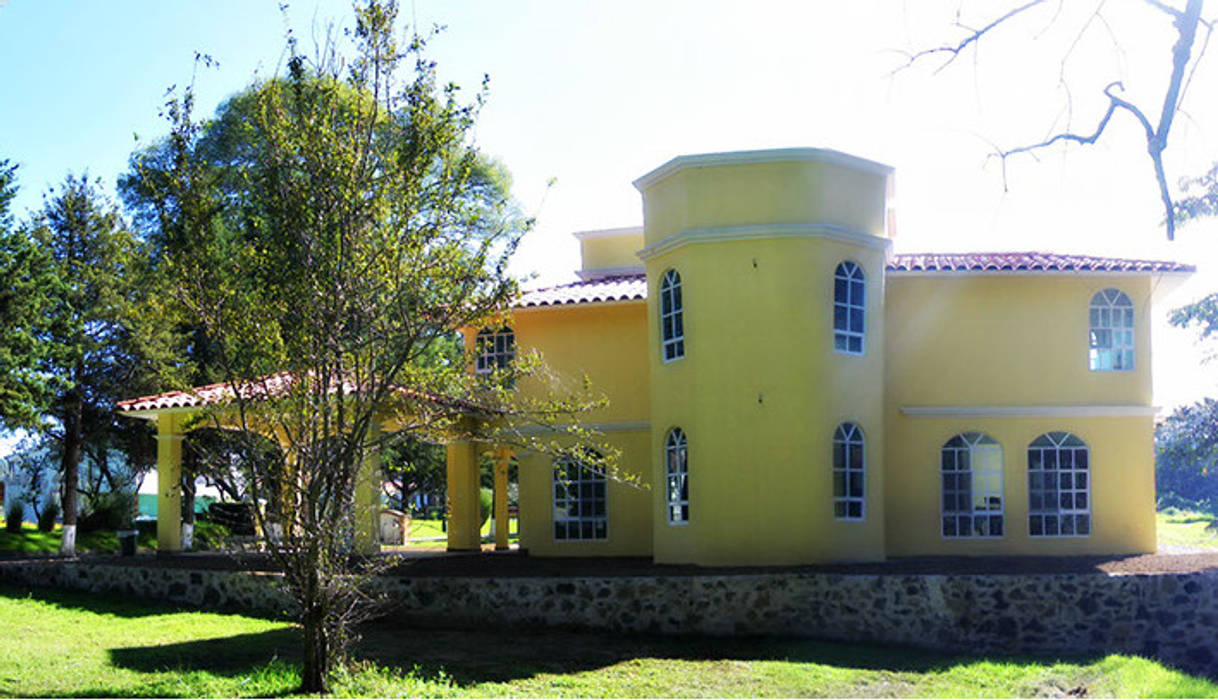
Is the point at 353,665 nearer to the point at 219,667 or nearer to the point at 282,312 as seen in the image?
the point at 219,667

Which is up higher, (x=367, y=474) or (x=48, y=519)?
(x=367, y=474)

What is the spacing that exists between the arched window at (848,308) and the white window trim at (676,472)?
296 cm

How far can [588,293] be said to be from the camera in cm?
2252

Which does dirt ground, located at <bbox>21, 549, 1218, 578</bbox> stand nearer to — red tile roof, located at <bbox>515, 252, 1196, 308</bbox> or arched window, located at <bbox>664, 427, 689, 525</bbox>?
arched window, located at <bbox>664, 427, 689, 525</bbox>

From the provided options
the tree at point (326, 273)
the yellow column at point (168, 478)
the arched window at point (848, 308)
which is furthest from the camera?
the yellow column at point (168, 478)

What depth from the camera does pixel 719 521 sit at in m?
17.9

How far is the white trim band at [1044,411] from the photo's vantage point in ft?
67.7

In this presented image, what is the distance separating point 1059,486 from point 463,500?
40.6 ft

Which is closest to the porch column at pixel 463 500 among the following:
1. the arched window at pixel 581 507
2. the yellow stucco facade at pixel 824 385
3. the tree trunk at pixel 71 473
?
the yellow stucco facade at pixel 824 385

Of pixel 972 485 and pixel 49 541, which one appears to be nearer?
pixel 972 485

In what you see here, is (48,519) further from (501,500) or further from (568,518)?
(568,518)

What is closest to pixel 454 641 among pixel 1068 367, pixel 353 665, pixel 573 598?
pixel 573 598

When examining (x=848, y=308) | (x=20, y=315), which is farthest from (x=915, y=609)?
(x=20, y=315)

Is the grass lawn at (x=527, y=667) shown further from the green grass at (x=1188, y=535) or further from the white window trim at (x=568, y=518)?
the green grass at (x=1188, y=535)
